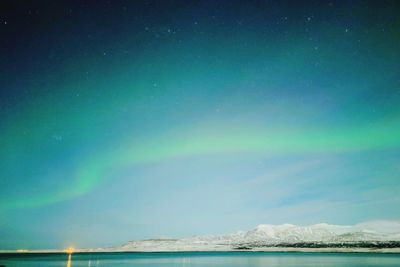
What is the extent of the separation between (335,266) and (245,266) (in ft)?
64.7

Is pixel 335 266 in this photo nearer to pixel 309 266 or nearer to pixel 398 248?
pixel 309 266

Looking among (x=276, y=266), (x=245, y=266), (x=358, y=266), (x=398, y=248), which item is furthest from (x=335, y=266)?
(x=398, y=248)

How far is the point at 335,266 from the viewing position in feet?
257

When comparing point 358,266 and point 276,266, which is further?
point 276,266

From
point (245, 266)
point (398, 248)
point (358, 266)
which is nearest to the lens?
point (358, 266)

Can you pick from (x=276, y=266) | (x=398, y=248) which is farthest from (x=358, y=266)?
(x=398, y=248)

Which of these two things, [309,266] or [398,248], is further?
[398,248]

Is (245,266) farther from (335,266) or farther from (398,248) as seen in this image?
(398,248)

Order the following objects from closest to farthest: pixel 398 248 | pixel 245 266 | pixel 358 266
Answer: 1. pixel 358 266
2. pixel 245 266
3. pixel 398 248

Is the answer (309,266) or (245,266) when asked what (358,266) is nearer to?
(309,266)

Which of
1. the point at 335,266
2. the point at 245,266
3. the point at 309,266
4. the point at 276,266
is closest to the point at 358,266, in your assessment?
the point at 335,266

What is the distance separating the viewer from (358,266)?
250 ft

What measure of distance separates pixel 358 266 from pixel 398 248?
123 meters

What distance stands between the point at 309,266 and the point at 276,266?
830 cm
